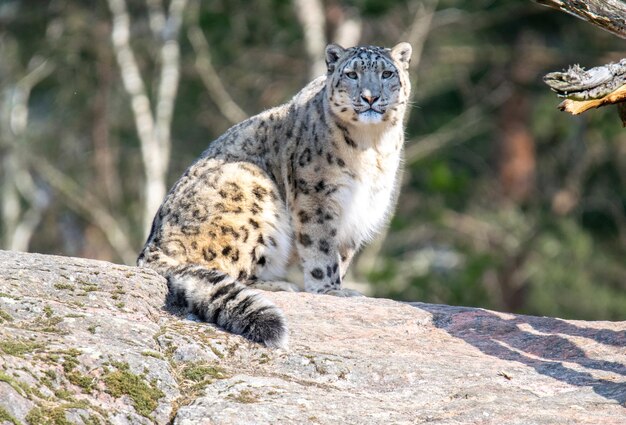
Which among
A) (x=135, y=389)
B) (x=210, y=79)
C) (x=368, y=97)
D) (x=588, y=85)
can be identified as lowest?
(x=135, y=389)

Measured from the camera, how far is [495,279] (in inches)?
1236

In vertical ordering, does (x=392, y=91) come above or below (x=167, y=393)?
above

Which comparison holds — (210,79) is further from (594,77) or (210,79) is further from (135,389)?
(135,389)

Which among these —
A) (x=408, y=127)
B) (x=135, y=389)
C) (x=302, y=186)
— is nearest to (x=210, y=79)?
(x=408, y=127)

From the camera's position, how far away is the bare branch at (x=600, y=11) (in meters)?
8.11

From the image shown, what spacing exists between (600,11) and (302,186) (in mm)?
3207

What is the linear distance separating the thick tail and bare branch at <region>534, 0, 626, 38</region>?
108 inches

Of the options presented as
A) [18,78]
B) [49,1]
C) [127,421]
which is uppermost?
[49,1]

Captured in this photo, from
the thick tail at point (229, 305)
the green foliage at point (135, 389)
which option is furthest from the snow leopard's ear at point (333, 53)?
the green foliage at point (135, 389)

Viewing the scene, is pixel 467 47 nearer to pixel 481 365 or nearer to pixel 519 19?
pixel 519 19

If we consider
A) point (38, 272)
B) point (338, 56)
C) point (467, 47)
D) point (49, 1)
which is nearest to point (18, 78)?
point (49, 1)

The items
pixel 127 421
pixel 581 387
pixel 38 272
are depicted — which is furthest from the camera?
pixel 38 272

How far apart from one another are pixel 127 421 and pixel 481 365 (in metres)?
2.37

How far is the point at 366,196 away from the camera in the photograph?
10.7m
